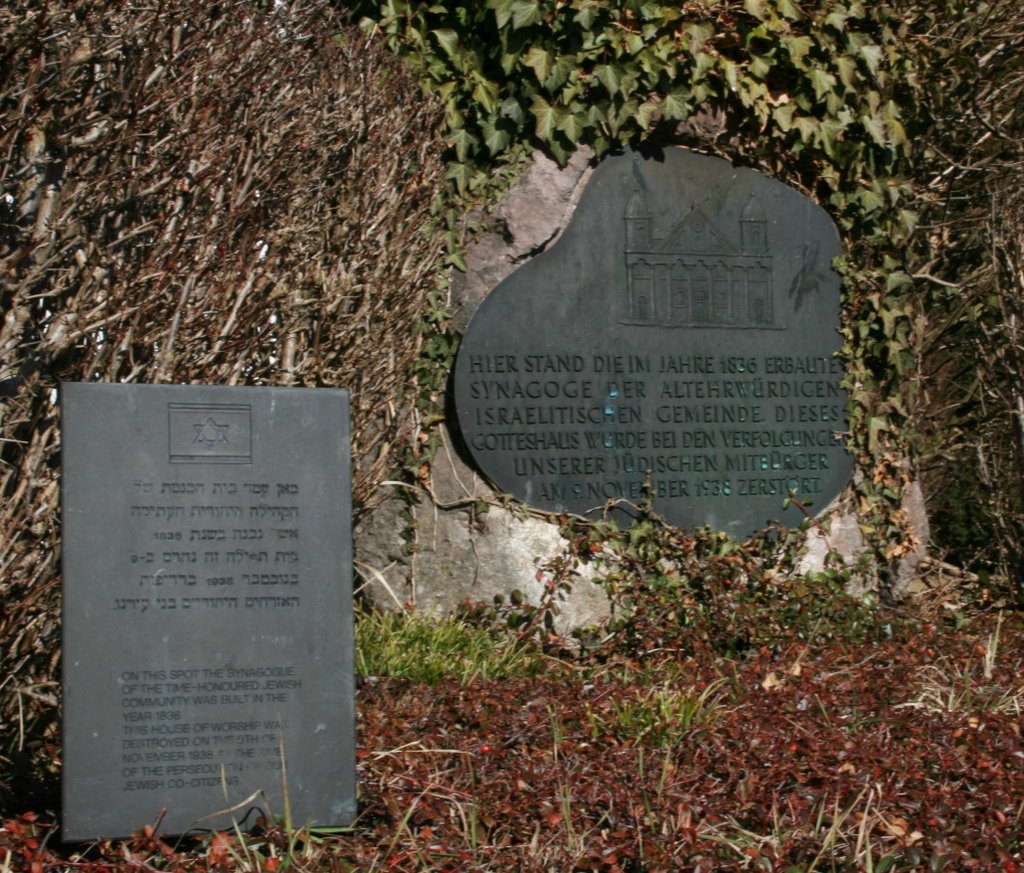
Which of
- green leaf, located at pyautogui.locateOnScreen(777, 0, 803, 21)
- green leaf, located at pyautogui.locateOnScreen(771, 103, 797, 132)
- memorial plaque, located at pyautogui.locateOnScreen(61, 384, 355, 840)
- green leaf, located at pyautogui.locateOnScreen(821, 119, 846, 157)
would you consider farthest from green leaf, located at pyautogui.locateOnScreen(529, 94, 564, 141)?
memorial plaque, located at pyautogui.locateOnScreen(61, 384, 355, 840)

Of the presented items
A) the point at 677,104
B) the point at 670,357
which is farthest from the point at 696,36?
the point at 670,357

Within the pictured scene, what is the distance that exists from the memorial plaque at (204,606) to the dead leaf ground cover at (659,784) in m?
0.14

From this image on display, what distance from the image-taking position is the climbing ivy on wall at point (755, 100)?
6613 mm

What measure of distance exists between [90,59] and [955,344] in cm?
674

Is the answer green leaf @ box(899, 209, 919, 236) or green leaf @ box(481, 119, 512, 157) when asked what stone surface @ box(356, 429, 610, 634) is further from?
green leaf @ box(899, 209, 919, 236)

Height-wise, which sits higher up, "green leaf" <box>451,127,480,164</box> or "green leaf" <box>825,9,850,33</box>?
"green leaf" <box>825,9,850,33</box>

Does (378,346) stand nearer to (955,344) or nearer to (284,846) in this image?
(284,846)

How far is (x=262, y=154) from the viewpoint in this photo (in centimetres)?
525

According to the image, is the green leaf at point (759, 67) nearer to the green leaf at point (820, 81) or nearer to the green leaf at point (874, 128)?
the green leaf at point (820, 81)

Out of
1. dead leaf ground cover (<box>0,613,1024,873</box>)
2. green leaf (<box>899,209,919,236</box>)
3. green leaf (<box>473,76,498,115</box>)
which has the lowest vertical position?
dead leaf ground cover (<box>0,613,1024,873</box>)

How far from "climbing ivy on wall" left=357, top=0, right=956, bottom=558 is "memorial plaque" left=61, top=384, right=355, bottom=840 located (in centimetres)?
308

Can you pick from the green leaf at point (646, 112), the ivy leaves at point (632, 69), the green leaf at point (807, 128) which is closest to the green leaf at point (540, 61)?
the ivy leaves at point (632, 69)

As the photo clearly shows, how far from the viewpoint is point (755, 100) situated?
7016 mm

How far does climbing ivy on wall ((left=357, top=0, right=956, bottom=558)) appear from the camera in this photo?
21.7 ft
